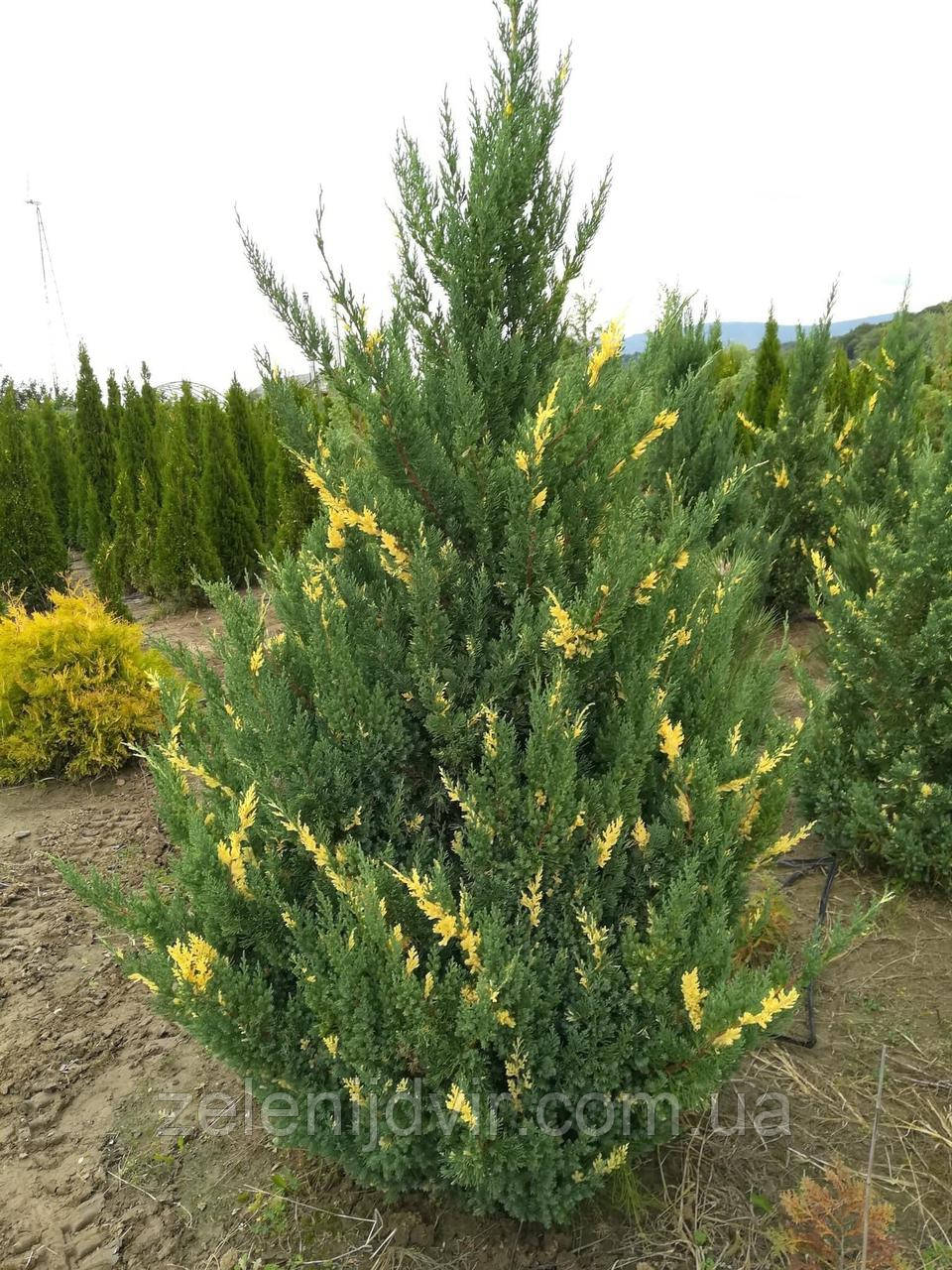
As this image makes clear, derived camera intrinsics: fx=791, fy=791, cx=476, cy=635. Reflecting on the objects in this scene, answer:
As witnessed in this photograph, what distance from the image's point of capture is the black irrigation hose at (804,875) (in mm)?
2918

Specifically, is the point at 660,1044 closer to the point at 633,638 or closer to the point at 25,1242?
the point at 633,638

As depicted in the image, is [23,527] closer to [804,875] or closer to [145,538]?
[145,538]

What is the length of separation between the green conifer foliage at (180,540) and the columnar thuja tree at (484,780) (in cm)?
783

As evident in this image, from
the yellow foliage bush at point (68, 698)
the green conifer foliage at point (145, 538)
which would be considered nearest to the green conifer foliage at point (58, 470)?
the green conifer foliage at point (145, 538)

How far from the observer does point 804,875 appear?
4055mm

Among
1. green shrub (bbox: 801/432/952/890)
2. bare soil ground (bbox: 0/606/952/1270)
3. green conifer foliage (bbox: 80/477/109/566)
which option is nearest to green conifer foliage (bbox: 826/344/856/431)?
green shrub (bbox: 801/432/952/890)

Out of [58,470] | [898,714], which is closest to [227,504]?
[58,470]

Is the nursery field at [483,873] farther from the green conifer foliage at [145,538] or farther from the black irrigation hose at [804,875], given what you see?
the green conifer foliage at [145,538]

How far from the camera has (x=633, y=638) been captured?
82.2 inches

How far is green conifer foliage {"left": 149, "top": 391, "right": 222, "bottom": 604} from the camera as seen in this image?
956cm

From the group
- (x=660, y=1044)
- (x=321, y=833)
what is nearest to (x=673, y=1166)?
(x=660, y=1044)

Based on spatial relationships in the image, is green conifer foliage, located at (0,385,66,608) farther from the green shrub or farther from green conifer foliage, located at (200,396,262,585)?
the green shrub

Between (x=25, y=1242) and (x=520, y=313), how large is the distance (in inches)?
119

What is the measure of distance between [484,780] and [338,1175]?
1.46 meters
